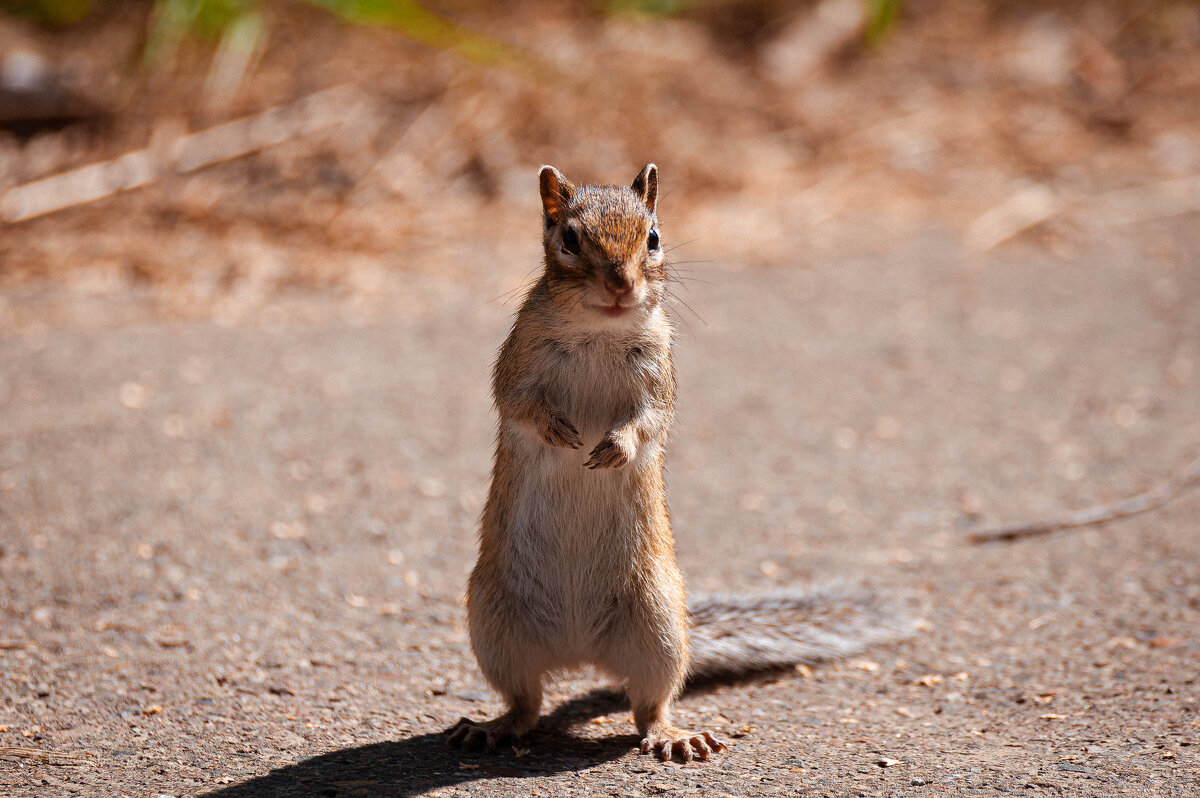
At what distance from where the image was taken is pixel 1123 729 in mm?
2629

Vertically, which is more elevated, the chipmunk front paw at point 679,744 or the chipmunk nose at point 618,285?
the chipmunk nose at point 618,285

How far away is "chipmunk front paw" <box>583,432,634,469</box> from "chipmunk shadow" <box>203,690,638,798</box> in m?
0.68

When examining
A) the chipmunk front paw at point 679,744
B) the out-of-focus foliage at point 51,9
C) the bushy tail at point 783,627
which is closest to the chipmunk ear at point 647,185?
the bushy tail at point 783,627

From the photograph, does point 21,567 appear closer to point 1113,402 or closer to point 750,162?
point 1113,402

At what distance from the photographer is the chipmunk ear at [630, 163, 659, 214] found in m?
2.76

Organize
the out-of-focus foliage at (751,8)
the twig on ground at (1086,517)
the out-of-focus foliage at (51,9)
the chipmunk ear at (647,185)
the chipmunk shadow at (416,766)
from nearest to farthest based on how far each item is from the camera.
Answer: the chipmunk shadow at (416,766), the chipmunk ear at (647,185), the twig on ground at (1086,517), the out-of-focus foliage at (51,9), the out-of-focus foliage at (751,8)

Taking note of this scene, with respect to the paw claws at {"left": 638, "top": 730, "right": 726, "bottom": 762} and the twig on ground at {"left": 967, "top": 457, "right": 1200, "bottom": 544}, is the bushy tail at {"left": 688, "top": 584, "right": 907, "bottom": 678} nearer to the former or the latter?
the paw claws at {"left": 638, "top": 730, "right": 726, "bottom": 762}

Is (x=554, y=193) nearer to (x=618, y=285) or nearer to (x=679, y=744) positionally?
(x=618, y=285)

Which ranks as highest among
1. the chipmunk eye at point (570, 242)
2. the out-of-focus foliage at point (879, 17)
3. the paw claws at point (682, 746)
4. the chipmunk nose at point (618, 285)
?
the out-of-focus foliage at point (879, 17)

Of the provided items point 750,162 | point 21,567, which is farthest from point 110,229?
A: point 750,162

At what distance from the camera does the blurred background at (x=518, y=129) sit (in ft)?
23.2

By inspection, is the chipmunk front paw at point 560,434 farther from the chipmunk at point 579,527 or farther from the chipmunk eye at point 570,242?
the chipmunk eye at point 570,242

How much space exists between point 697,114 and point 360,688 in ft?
22.0

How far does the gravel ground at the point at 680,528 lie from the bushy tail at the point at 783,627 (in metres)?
0.10
